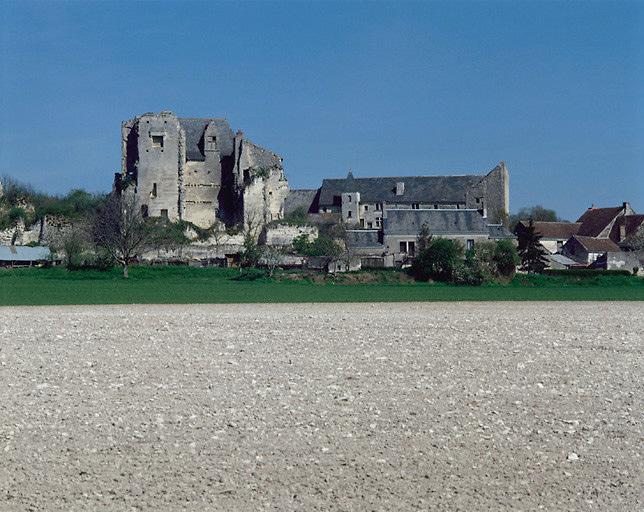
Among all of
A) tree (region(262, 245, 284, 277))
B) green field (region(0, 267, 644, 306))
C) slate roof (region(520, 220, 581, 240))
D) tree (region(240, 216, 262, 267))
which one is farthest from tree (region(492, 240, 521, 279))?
slate roof (region(520, 220, 581, 240))

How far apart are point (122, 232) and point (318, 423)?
41.3 meters

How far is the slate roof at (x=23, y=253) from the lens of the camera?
54.6 m

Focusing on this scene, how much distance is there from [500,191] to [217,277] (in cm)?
4131

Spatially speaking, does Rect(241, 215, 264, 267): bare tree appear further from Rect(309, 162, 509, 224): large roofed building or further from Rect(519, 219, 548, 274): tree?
Rect(309, 162, 509, 224): large roofed building

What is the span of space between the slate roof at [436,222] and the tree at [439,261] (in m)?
12.8

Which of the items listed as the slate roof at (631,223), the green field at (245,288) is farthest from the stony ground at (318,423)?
the slate roof at (631,223)

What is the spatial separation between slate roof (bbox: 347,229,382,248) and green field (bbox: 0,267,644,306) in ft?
36.6

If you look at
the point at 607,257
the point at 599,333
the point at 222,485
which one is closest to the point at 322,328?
the point at 599,333

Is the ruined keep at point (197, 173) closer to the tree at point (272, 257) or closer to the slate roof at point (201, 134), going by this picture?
the slate roof at point (201, 134)

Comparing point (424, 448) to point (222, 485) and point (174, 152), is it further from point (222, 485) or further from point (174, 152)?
point (174, 152)

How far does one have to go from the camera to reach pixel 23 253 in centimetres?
5544

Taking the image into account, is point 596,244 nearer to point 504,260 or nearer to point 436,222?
point 436,222

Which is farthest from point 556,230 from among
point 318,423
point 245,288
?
point 318,423

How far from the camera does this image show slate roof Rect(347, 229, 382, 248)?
5854cm
